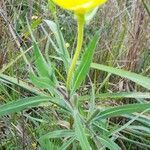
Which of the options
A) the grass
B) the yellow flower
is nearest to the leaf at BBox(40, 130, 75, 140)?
the grass

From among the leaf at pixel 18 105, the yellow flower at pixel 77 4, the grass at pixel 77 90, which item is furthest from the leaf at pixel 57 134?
the yellow flower at pixel 77 4

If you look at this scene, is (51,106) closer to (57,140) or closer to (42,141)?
(57,140)

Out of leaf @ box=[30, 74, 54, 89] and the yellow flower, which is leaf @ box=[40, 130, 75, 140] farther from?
the yellow flower

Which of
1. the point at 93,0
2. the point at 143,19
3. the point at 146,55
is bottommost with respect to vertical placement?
the point at 146,55

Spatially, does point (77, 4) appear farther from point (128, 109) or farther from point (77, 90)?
point (77, 90)

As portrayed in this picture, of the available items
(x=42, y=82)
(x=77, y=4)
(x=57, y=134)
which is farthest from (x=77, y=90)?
(x=77, y=4)

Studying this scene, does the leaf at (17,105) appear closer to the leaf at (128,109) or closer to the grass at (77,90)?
the grass at (77,90)

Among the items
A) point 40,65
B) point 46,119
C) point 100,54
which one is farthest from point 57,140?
point 100,54

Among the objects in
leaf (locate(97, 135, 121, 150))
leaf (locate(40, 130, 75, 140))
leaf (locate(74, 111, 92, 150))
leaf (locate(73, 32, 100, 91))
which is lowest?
leaf (locate(97, 135, 121, 150))
